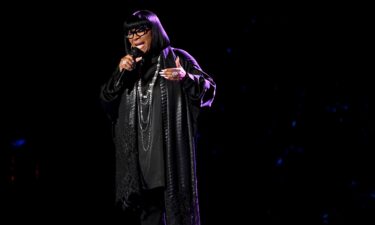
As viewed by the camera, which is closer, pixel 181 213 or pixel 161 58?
pixel 181 213

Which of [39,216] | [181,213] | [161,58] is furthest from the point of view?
[39,216]

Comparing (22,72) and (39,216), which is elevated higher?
(22,72)

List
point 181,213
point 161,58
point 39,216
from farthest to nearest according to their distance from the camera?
point 39,216 < point 161,58 < point 181,213

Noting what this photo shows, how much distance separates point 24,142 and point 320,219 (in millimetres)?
1903

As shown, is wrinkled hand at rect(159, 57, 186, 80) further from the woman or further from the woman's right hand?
the woman's right hand

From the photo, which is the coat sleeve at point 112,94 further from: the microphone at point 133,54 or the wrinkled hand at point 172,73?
the wrinkled hand at point 172,73

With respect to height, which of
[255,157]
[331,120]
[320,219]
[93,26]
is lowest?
[320,219]

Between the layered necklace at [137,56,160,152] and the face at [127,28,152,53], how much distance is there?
0.16 metres

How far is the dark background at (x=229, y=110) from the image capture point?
3.11m

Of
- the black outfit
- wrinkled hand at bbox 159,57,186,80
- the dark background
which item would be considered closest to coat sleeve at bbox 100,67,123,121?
the black outfit

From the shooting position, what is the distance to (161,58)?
239cm

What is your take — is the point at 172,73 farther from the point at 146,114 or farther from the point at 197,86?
the point at 146,114

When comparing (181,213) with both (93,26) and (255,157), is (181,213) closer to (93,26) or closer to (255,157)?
(255,157)

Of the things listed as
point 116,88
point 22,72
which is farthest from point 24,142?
point 116,88
